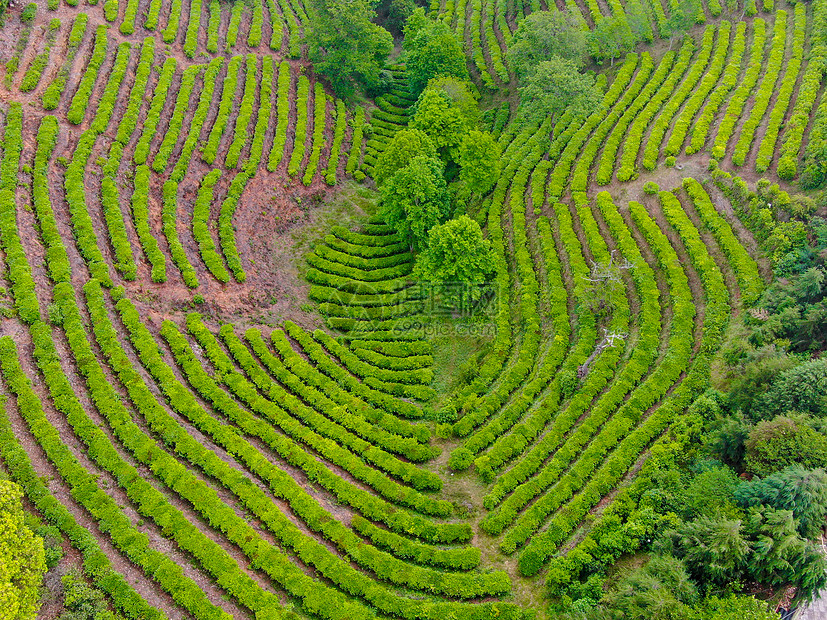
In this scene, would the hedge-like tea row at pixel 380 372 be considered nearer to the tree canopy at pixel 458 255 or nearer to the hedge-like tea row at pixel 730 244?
the tree canopy at pixel 458 255

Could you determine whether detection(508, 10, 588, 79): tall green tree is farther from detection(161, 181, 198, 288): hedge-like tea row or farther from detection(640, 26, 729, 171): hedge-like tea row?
detection(161, 181, 198, 288): hedge-like tea row

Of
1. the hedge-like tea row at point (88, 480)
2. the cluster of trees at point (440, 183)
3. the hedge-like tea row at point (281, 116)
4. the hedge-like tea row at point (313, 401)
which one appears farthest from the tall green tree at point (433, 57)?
the hedge-like tea row at point (88, 480)

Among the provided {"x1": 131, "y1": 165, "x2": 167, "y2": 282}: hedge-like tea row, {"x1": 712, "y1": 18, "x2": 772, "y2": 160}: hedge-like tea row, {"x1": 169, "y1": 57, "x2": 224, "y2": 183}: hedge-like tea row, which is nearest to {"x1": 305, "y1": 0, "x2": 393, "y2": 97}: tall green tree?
{"x1": 169, "y1": 57, "x2": 224, "y2": 183}: hedge-like tea row

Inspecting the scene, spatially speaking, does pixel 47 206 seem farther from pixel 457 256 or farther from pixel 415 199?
pixel 457 256

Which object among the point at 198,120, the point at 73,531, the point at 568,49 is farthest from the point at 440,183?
the point at 73,531

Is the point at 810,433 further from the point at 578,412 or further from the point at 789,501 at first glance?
the point at 578,412
